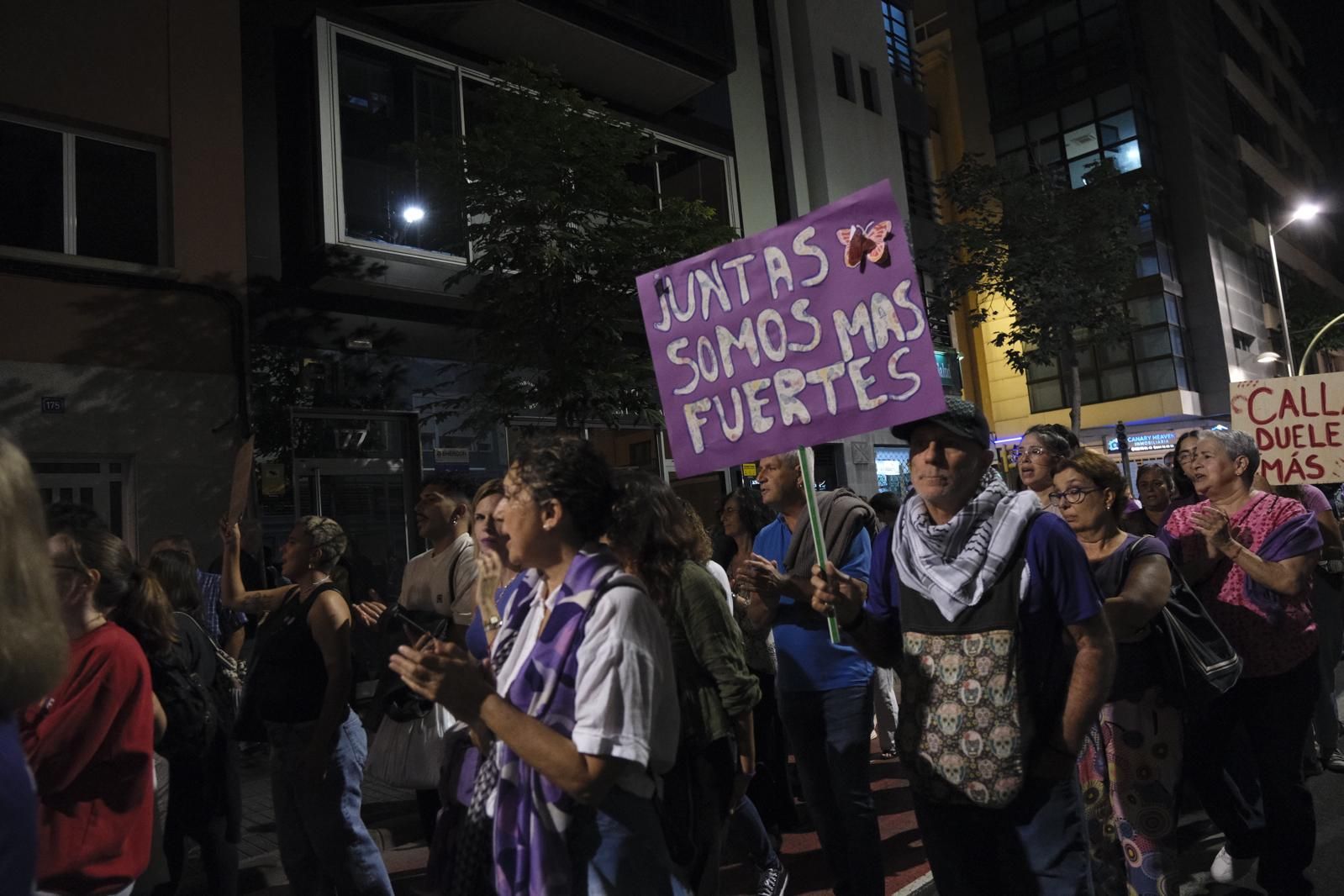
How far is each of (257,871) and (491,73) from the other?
28.1 feet

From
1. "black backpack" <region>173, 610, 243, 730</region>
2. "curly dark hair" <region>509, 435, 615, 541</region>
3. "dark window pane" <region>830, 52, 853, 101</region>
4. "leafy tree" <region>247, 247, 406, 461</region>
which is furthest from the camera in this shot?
"dark window pane" <region>830, 52, 853, 101</region>

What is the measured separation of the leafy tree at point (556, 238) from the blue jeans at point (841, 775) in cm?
691

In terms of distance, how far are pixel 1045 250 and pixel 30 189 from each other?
1918 cm

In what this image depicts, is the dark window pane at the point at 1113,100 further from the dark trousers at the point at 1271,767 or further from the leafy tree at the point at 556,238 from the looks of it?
the dark trousers at the point at 1271,767

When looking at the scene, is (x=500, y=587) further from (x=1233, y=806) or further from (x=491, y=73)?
(x=491, y=73)

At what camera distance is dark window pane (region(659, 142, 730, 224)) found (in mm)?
17391

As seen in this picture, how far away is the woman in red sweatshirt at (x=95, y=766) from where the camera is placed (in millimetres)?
2115

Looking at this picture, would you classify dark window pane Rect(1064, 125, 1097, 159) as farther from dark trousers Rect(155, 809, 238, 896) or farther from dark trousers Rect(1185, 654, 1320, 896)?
dark trousers Rect(155, 809, 238, 896)

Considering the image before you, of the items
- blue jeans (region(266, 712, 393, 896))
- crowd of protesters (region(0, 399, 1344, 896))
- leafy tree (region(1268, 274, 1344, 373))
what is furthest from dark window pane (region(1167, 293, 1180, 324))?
blue jeans (region(266, 712, 393, 896))

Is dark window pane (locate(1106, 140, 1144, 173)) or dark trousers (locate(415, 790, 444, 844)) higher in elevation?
dark window pane (locate(1106, 140, 1144, 173))

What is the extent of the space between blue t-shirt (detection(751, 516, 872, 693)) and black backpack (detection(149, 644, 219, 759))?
7.60 feet

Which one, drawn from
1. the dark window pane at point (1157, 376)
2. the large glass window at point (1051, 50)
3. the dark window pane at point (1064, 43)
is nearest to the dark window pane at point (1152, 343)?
the dark window pane at point (1157, 376)

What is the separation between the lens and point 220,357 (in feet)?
37.8

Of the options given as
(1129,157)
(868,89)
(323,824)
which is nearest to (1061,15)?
(1129,157)
